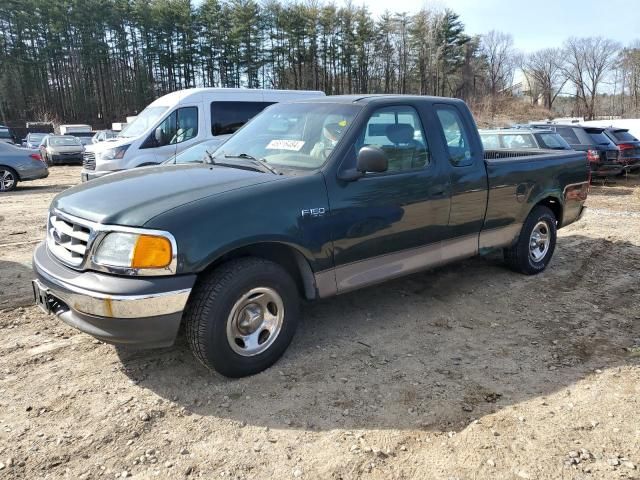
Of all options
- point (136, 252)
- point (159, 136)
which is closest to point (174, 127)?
point (159, 136)

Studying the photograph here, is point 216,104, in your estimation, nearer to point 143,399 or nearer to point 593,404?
point 143,399

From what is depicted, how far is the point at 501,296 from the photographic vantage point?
5145 millimetres

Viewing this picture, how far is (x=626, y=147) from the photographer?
46.4ft

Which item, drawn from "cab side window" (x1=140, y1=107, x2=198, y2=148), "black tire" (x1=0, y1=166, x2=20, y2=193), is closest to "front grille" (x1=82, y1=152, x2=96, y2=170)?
"cab side window" (x1=140, y1=107, x2=198, y2=148)

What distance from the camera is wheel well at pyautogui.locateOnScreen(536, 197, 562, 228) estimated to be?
584 cm

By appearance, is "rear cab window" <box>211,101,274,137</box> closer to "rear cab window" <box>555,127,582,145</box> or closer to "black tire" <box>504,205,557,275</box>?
"black tire" <box>504,205,557,275</box>

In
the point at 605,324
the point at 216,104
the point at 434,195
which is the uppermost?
the point at 216,104

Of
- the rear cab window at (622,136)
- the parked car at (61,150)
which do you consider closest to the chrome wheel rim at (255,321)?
the rear cab window at (622,136)

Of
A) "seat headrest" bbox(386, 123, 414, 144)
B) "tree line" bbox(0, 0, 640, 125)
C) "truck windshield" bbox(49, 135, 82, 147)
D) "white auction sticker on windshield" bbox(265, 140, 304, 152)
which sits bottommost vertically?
"white auction sticker on windshield" bbox(265, 140, 304, 152)

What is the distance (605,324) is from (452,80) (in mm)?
64846

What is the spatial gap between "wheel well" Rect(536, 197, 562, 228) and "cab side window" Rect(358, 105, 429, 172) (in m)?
2.25

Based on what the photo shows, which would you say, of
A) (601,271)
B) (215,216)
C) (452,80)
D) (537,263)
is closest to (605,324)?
(537,263)

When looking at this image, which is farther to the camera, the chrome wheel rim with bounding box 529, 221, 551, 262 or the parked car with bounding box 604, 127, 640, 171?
the parked car with bounding box 604, 127, 640, 171

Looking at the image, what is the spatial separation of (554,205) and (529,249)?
30.0 inches
